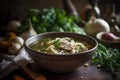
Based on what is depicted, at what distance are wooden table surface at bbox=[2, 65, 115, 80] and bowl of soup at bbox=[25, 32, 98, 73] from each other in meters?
0.03

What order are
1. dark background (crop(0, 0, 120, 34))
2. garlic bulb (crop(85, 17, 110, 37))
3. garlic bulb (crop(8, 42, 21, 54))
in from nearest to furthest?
garlic bulb (crop(8, 42, 21, 54)), garlic bulb (crop(85, 17, 110, 37)), dark background (crop(0, 0, 120, 34))

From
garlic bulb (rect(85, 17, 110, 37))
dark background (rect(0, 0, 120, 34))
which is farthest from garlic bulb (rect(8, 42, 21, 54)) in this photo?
dark background (rect(0, 0, 120, 34))

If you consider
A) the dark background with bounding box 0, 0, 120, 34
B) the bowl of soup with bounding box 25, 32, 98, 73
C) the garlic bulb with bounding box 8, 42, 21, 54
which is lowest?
the dark background with bounding box 0, 0, 120, 34

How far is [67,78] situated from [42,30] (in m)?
0.70

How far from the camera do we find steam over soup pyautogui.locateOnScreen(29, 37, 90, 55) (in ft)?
3.85

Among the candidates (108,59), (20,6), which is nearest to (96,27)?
(108,59)

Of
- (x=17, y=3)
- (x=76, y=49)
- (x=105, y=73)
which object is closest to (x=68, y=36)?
(x=76, y=49)

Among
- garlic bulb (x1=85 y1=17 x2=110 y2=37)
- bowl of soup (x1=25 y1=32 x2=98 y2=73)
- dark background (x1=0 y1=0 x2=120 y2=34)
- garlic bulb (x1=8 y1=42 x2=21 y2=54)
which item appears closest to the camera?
bowl of soup (x1=25 y1=32 x2=98 y2=73)

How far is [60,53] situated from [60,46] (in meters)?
0.05

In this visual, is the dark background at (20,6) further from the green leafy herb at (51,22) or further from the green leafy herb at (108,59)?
the green leafy herb at (108,59)

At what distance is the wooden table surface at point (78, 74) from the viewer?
1176 millimetres

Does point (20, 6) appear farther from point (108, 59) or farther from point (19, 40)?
point (108, 59)

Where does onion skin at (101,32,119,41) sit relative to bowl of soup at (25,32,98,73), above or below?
below

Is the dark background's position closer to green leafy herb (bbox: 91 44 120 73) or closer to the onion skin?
the onion skin
